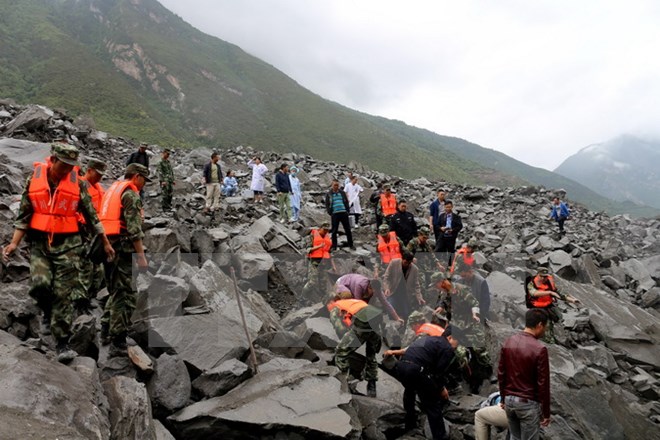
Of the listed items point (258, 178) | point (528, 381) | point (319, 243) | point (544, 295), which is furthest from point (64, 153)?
point (258, 178)

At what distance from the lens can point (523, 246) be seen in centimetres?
1891

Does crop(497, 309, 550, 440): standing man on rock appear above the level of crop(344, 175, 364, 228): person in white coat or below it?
below

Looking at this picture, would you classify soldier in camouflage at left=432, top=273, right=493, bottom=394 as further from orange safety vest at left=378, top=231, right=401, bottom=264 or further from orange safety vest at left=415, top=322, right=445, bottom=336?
orange safety vest at left=378, top=231, right=401, bottom=264

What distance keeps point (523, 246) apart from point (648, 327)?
7.99 m

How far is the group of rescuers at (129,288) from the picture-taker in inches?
175

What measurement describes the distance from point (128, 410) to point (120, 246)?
205 centimetres

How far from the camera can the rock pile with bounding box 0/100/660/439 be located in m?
3.91

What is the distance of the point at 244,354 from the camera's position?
597cm

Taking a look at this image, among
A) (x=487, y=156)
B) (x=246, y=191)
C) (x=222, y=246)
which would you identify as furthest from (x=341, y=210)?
(x=487, y=156)

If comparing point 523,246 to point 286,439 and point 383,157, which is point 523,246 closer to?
point 286,439

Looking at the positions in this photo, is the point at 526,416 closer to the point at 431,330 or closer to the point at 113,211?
the point at 431,330

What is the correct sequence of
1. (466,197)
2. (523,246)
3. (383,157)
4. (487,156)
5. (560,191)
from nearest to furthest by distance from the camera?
1. (523,246)
2. (466,197)
3. (560,191)
4. (383,157)
5. (487,156)

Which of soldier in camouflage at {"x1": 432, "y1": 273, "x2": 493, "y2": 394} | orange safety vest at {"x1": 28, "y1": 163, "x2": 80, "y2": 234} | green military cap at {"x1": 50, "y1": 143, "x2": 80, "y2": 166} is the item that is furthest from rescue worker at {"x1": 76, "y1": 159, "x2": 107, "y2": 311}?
soldier in camouflage at {"x1": 432, "y1": 273, "x2": 493, "y2": 394}

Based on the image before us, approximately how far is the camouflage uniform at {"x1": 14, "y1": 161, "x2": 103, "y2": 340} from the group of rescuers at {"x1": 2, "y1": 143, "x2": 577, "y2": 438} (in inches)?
0.4
